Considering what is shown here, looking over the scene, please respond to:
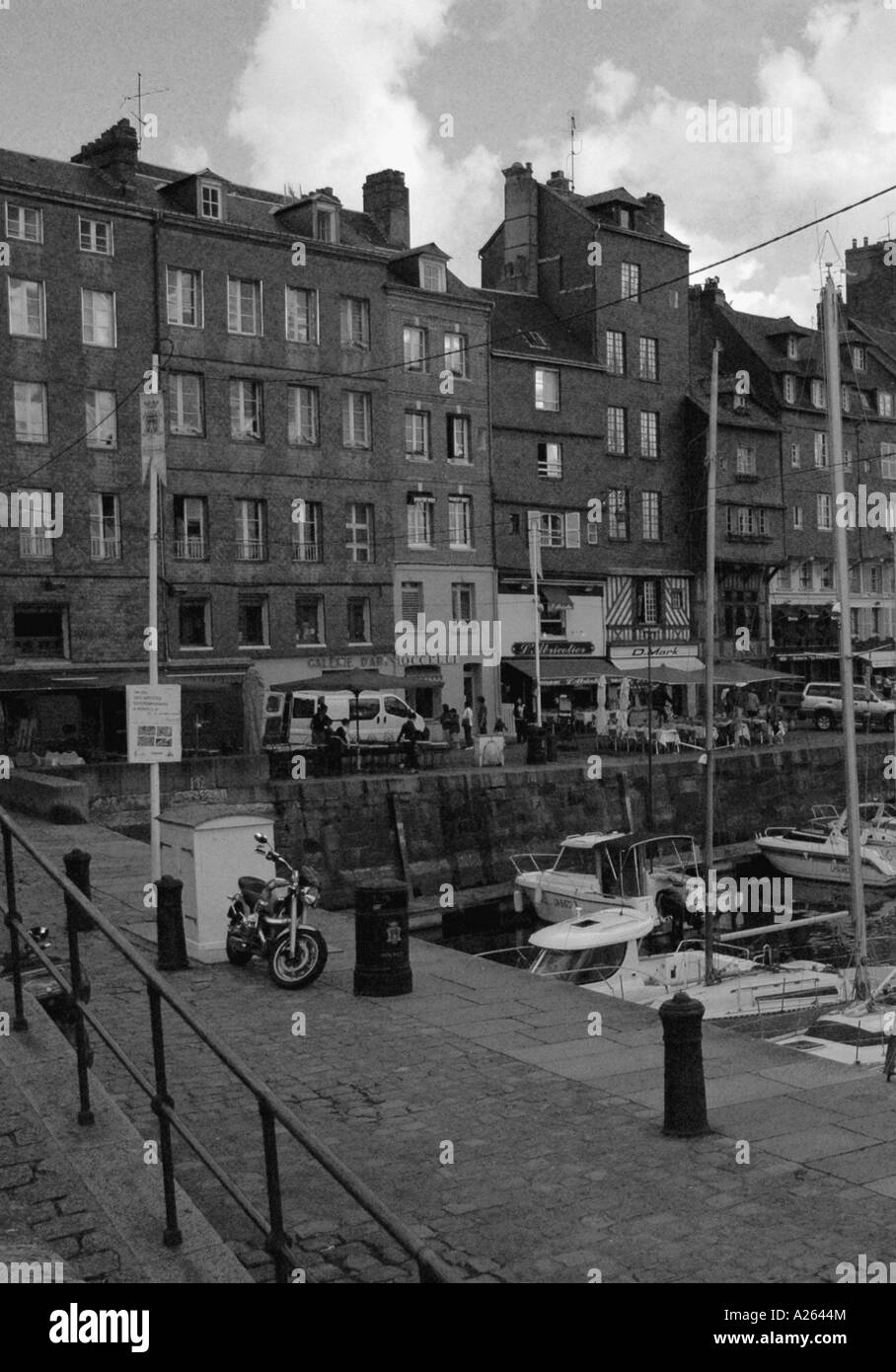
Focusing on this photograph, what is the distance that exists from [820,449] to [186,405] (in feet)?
103

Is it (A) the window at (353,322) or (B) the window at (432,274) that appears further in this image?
(B) the window at (432,274)

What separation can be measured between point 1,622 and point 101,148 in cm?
A: 1524

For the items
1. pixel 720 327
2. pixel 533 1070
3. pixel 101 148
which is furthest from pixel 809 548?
pixel 533 1070

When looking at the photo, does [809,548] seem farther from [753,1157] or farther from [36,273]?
[753,1157]

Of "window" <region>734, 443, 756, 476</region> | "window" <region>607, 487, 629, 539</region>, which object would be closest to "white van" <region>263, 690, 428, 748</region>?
"window" <region>607, 487, 629, 539</region>

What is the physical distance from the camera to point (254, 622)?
4312 centimetres

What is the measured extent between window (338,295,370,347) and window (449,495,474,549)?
6.09m

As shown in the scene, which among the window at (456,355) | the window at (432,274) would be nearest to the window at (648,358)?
the window at (456,355)

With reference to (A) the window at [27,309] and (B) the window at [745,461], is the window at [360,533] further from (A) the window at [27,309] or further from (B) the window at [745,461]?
(B) the window at [745,461]

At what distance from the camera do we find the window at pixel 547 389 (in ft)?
167

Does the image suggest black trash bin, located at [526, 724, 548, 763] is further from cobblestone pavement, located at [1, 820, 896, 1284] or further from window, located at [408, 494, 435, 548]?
cobblestone pavement, located at [1, 820, 896, 1284]

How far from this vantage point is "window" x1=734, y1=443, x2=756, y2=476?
188ft

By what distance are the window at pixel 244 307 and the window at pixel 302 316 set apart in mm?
1153

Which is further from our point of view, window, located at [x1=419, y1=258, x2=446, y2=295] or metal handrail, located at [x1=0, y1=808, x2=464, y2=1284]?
window, located at [x1=419, y1=258, x2=446, y2=295]
